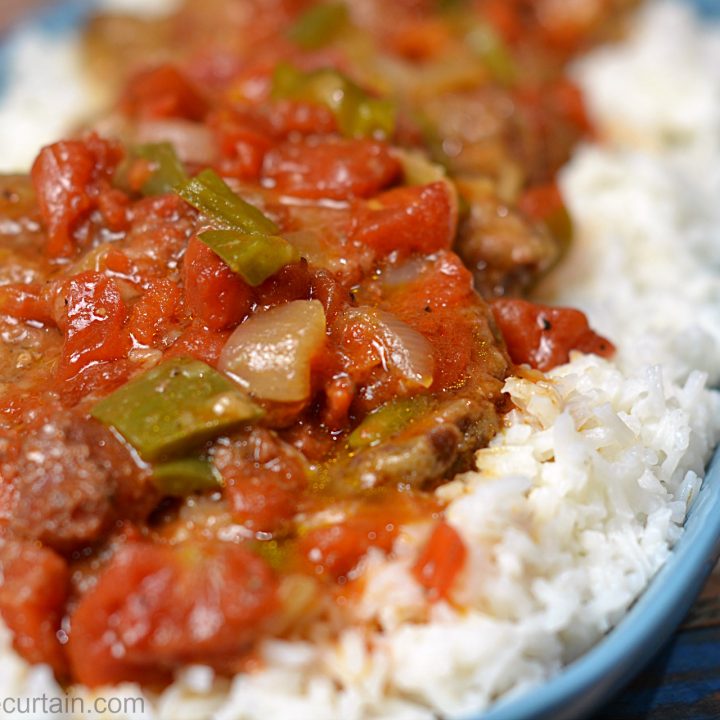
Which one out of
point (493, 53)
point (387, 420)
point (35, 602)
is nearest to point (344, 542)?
point (387, 420)

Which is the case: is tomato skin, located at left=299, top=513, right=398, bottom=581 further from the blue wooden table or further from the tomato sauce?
the blue wooden table

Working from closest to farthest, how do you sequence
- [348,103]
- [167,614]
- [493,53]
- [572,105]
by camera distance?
[167,614] → [348,103] → [493,53] → [572,105]

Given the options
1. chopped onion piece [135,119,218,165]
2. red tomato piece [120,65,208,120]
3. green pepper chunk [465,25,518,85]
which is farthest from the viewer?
green pepper chunk [465,25,518,85]

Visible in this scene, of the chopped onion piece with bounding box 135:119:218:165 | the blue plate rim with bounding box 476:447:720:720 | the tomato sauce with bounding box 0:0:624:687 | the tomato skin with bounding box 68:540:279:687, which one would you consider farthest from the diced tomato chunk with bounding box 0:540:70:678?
the chopped onion piece with bounding box 135:119:218:165

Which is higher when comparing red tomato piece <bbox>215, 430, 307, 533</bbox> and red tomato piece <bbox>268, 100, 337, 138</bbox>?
red tomato piece <bbox>268, 100, 337, 138</bbox>

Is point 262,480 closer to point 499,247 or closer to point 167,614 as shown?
point 167,614

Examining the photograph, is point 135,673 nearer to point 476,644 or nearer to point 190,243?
point 476,644

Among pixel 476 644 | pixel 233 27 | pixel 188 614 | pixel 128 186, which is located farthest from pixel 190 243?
pixel 233 27
